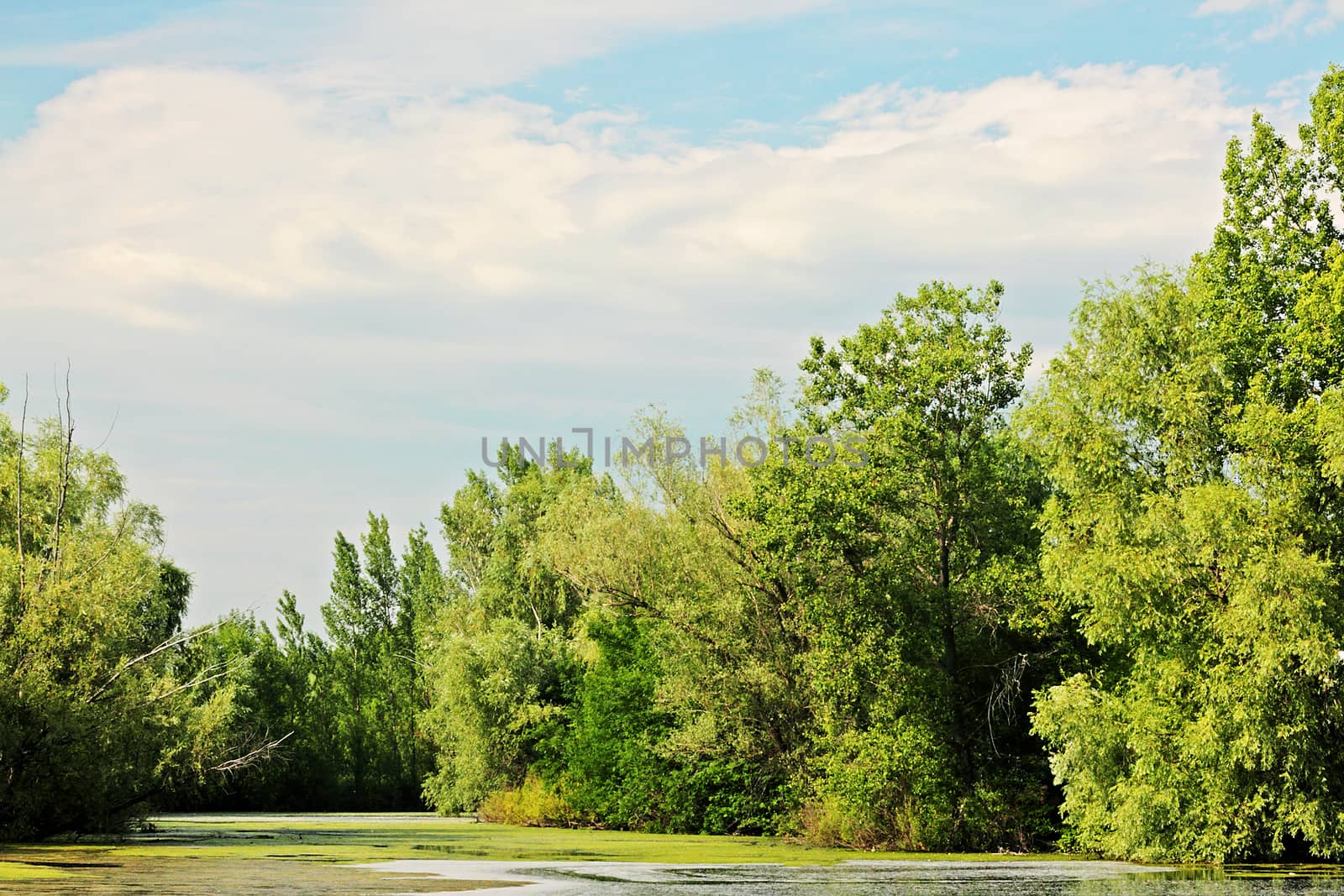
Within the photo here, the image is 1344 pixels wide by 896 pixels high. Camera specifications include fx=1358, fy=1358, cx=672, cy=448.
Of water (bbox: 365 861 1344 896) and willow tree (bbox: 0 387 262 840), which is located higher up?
willow tree (bbox: 0 387 262 840)

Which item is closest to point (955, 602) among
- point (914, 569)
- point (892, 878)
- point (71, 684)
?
point (914, 569)

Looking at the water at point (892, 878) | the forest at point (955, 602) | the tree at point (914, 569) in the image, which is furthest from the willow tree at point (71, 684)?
the tree at point (914, 569)

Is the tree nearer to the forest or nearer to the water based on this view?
the forest

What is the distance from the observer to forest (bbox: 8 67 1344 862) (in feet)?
88.2

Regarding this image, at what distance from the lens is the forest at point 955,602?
88.2 feet

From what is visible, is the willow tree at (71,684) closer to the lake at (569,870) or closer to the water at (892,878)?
the lake at (569,870)

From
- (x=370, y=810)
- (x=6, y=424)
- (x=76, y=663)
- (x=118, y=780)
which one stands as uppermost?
(x=6, y=424)

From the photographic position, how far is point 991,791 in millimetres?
32469

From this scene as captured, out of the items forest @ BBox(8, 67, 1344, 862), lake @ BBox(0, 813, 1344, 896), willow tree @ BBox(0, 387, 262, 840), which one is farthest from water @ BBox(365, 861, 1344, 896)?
willow tree @ BBox(0, 387, 262, 840)

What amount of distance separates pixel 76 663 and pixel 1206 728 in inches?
961

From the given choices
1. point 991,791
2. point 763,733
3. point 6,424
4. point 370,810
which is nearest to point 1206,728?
point 991,791

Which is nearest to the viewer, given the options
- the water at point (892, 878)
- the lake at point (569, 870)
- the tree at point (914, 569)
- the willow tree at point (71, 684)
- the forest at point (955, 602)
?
the water at point (892, 878)

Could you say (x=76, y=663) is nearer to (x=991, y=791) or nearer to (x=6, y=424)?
(x=6, y=424)

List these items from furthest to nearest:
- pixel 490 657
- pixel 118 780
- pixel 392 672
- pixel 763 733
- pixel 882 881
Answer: pixel 392 672 → pixel 490 657 → pixel 763 733 → pixel 118 780 → pixel 882 881
